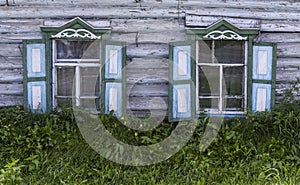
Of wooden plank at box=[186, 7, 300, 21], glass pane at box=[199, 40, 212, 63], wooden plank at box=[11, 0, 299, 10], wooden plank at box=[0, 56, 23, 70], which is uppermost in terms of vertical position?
wooden plank at box=[11, 0, 299, 10]

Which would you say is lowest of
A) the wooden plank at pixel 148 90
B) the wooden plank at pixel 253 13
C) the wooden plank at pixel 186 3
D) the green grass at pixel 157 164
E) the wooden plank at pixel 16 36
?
the green grass at pixel 157 164

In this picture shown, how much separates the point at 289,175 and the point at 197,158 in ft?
3.59

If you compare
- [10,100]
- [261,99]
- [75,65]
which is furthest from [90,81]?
[261,99]

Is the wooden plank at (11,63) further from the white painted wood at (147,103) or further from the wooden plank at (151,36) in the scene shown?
the white painted wood at (147,103)

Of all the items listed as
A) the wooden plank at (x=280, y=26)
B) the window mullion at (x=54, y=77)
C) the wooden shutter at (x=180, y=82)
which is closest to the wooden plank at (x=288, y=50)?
the wooden plank at (x=280, y=26)

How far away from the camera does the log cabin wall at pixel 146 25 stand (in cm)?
603

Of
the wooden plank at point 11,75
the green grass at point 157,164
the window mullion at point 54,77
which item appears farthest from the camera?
the wooden plank at point 11,75

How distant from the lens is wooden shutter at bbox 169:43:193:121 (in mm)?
5910

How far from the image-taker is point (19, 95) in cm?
612

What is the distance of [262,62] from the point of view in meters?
5.95

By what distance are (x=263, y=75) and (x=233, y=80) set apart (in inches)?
18.2

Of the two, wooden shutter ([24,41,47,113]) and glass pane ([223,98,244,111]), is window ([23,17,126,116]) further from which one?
glass pane ([223,98,244,111])

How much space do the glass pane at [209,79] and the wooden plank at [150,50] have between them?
2.03ft

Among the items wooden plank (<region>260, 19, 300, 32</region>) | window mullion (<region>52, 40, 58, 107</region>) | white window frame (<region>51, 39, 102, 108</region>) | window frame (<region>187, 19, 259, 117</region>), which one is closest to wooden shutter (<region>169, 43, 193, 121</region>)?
window frame (<region>187, 19, 259, 117</region>)
